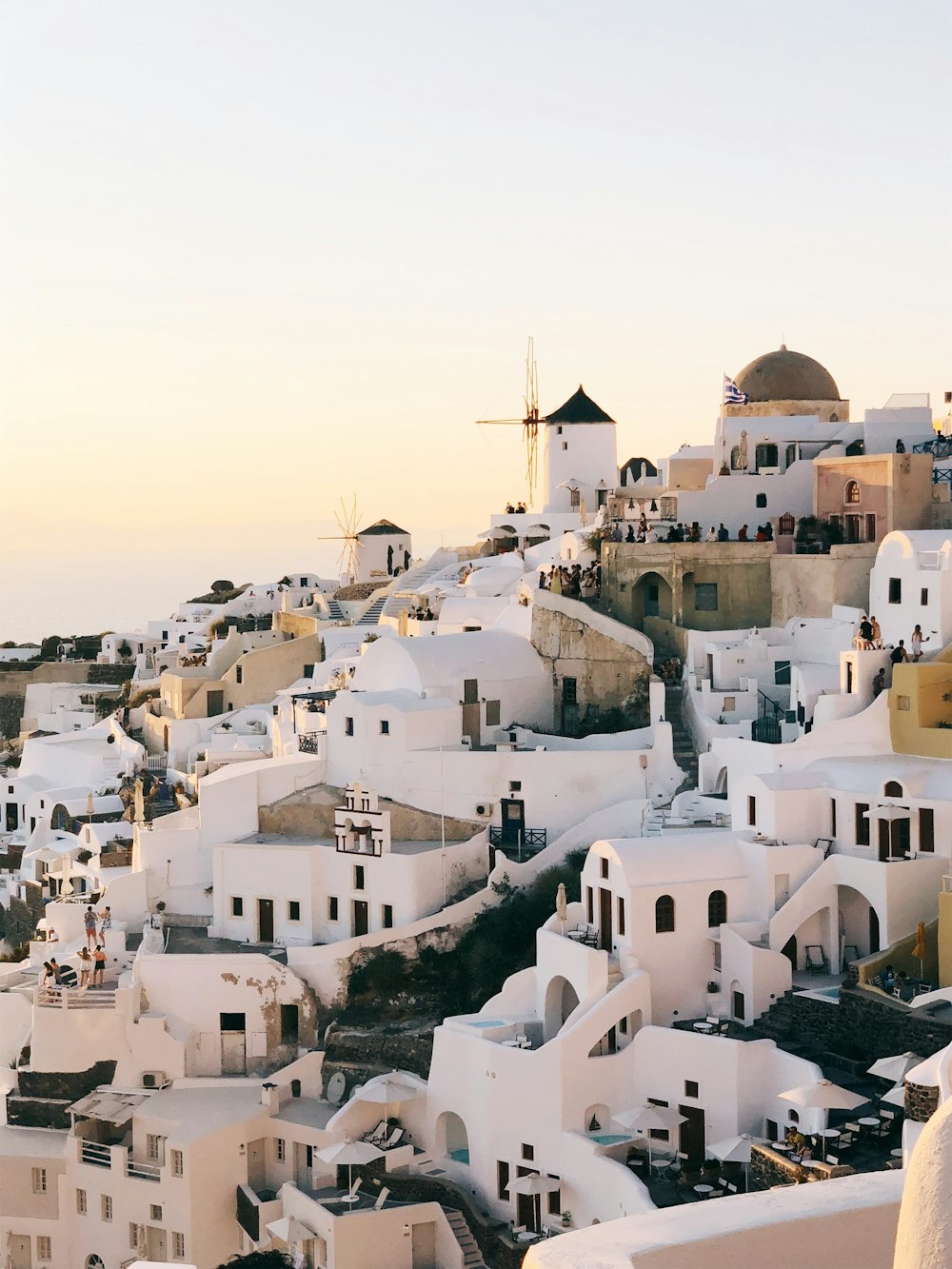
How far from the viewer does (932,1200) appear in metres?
3.41

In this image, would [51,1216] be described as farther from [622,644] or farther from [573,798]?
[622,644]

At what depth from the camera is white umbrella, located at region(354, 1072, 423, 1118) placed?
2608 cm

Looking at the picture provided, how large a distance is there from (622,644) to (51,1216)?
14889mm

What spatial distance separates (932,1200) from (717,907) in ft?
74.7

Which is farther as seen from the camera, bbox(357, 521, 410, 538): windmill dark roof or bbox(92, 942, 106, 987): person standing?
bbox(357, 521, 410, 538): windmill dark roof

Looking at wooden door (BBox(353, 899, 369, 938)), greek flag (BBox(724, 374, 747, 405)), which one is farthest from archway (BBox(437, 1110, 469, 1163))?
greek flag (BBox(724, 374, 747, 405))

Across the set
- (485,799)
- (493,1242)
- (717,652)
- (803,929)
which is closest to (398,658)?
(485,799)

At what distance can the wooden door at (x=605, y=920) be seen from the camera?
25.9 m

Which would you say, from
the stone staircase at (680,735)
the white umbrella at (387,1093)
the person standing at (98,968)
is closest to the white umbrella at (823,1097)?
the white umbrella at (387,1093)

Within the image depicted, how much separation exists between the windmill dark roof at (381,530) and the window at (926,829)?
117 feet

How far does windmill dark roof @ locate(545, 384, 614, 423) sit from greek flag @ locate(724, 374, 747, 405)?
6795mm

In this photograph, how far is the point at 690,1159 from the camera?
23.1 m

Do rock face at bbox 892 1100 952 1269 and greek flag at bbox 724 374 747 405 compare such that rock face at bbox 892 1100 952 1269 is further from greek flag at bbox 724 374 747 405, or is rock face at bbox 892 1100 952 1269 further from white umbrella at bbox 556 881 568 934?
greek flag at bbox 724 374 747 405

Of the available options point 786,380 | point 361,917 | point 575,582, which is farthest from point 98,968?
point 786,380
